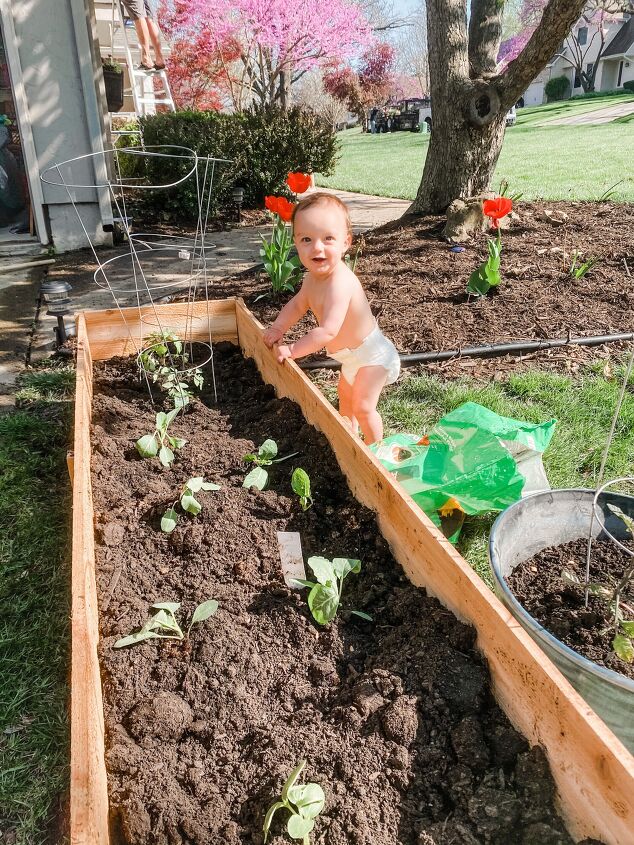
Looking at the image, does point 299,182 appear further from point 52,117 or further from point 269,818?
point 52,117

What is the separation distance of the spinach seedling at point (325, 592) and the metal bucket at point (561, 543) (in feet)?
1.21

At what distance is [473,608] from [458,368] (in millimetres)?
2168

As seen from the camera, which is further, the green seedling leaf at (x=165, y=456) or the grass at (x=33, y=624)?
the green seedling leaf at (x=165, y=456)

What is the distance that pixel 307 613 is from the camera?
1.59m

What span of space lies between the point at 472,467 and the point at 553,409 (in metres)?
1.07

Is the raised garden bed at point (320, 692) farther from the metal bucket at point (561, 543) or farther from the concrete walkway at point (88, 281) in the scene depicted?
the concrete walkway at point (88, 281)

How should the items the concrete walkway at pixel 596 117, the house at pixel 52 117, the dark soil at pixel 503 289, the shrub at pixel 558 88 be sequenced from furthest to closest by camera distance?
the shrub at pixel 558 88 → the concrete walkway at pixel 596 117 → the house at pixel 52 117 → the dark soil at pixel 503 289

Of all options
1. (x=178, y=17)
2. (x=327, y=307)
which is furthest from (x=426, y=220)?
(x=178, y=17)

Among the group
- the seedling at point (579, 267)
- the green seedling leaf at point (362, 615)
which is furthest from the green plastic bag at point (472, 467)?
the seedling at point (579, 267)

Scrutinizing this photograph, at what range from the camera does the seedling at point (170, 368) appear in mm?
2705

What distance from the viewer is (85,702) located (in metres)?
1.11

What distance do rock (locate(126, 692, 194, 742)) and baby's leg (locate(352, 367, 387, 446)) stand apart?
56.6 inches

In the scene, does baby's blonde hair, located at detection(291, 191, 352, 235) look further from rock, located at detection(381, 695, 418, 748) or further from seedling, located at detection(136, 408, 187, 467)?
rock, located at detection(381, 695, 418, 748)

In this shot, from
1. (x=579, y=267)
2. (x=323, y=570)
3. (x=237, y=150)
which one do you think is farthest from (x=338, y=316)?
(x=237, y=150)
